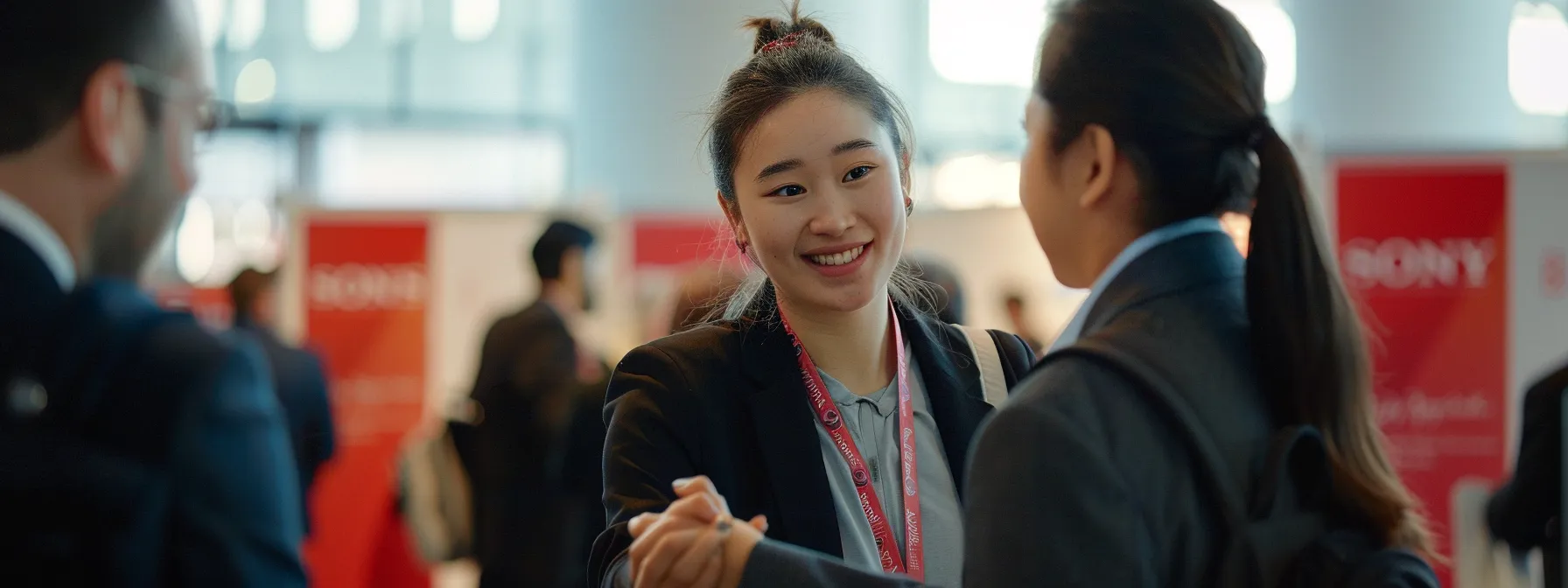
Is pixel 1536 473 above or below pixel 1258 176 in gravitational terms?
below

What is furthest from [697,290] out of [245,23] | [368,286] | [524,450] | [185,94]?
[245,23]

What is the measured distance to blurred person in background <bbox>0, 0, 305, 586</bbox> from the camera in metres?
0.99

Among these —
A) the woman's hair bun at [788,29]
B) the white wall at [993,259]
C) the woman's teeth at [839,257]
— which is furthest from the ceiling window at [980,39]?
the woman's teeth at [839,257]

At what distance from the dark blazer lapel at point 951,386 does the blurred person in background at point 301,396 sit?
3.79 meters

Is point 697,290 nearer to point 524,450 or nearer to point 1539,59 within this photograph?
point 524,450

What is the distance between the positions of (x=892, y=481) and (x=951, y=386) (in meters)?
0.12

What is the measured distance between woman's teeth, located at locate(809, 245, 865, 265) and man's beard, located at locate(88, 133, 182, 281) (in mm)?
616

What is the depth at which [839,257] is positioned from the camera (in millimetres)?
1416

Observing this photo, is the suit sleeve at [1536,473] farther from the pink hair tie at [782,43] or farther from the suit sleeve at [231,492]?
the suit sleeve at [231,492]

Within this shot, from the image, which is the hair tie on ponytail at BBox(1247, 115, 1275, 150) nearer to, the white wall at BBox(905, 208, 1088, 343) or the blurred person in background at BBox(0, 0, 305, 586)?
the blurred person in background at BBox(0, 0, 305, 586)

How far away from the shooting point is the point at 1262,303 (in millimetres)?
1203

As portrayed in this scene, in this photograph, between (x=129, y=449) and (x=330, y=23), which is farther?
(x=330, y=23)

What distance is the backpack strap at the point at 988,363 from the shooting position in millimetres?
1431

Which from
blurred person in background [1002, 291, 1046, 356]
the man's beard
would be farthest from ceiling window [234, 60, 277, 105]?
the man's beard
